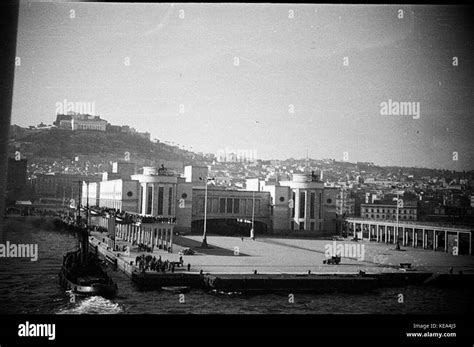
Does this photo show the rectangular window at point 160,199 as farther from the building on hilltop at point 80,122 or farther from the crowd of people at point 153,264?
the building on hilltop at point 80,122

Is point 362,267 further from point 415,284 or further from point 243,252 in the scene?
point 243,252

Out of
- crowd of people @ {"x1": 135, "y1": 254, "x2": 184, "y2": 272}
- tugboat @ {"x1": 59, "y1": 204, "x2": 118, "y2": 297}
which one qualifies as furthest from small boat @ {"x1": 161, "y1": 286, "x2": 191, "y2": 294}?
tugboat @ {"x1": 59, "y1": 204, "x2": 118, "y2": 297}

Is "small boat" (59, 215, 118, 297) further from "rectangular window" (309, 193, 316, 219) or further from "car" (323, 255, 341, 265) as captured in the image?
"rectangular window" (309, 193, 316, 219)

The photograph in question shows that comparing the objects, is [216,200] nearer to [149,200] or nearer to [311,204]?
[311,204]

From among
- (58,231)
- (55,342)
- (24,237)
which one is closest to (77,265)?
(58,231)

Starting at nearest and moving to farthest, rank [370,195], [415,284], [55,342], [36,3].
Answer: [55,342]
[36,3]
[415,284]
[370,195]
